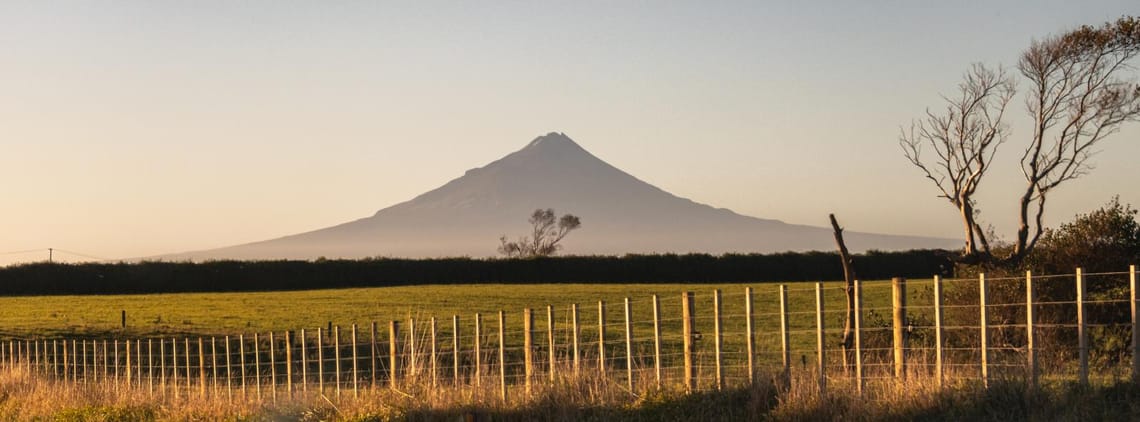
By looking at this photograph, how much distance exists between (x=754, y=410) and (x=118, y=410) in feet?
35.9

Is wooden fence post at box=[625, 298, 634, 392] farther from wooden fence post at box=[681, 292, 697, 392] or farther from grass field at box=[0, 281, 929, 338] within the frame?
grass field at box=[0, 281, 929, 338]

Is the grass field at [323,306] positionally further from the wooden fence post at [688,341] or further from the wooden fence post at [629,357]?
the wooden fence post at [688,341]

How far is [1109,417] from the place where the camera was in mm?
13422

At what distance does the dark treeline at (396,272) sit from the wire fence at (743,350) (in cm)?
2831

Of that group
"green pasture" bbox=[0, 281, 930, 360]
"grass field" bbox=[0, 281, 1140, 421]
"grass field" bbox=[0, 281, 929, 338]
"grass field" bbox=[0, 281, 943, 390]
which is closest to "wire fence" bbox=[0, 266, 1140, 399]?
"grass field" bbox=[0, 281, 1140, 421]

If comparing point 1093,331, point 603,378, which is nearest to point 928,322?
point 1093,331

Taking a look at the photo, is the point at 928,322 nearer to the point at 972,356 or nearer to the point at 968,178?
the point at 972,356

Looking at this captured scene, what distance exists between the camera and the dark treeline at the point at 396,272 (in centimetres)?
8112

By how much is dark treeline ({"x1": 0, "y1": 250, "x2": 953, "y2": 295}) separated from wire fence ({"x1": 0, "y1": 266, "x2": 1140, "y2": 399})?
2831 centimetres

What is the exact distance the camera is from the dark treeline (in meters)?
81.1

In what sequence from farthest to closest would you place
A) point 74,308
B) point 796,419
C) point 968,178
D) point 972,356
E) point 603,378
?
point 74,308, point 968,178, point 972,356, point 603,378, point 796,419

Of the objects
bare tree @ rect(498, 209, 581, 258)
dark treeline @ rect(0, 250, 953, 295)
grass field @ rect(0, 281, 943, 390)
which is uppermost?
bare tree @ rect(498, 209, 581, 258)

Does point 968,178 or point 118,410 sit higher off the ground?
point 968,178

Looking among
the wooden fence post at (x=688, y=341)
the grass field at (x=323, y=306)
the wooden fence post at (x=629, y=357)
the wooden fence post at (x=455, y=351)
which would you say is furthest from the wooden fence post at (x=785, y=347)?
the grass field at (x=323, y=306)
